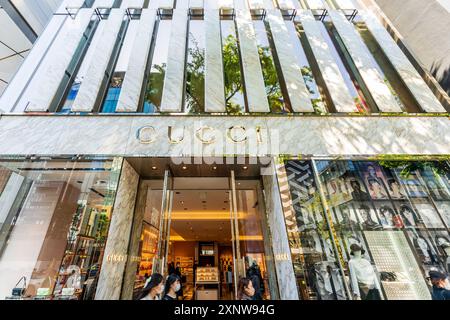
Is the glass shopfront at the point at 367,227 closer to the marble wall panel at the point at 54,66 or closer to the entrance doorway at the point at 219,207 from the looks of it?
the entrance doorway at the point at 219,207

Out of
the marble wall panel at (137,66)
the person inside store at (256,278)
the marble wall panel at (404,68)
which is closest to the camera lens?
the person inside store at (256,278)

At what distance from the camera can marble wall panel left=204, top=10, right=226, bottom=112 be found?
6.01 metres

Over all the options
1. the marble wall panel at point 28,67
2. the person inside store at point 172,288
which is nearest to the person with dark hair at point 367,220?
the person inside store at point 172,288

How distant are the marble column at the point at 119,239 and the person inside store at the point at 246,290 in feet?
8.59

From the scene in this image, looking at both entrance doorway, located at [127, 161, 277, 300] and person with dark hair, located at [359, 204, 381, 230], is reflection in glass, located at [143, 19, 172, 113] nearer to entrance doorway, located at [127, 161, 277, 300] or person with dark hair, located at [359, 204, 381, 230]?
entrance doorway, located at [127, 161, 277, 300]

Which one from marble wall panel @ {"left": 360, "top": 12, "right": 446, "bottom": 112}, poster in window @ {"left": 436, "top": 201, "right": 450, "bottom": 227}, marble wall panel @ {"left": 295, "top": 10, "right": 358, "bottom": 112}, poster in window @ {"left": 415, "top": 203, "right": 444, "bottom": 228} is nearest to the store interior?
marble wall panel @ {"left": 295, "top": 10, "right": 358, "bottom": 112}

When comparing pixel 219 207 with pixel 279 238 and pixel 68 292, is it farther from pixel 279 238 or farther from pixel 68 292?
pixel 68 292

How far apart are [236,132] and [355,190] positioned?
320 cm

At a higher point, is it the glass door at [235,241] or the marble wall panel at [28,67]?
the marble wall panel at [28,67]

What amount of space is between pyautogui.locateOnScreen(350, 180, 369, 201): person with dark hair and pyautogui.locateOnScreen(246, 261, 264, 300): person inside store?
291cm

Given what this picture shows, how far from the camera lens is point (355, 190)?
514 centimetres

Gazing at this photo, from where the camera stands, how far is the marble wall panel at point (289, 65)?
609 centimetres
